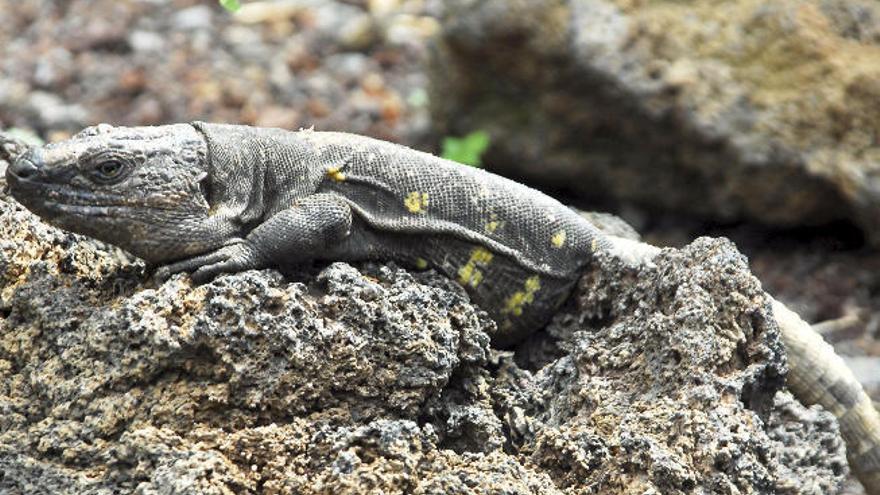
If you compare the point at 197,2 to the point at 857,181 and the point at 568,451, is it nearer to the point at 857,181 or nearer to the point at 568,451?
the point at 857,181

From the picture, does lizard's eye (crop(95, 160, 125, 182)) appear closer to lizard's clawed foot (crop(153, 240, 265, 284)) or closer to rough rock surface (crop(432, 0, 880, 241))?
lizard's clawed foot (crop(153, 240, 265, 284))

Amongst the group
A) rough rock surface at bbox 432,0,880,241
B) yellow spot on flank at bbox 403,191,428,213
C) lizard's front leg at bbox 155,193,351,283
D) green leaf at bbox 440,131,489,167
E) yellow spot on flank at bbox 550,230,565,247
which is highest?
lizard's front leg at bbox 155,193,351,283

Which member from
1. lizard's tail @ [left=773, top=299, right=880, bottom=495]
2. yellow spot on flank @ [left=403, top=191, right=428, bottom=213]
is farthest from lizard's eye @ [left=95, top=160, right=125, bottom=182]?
lizard's tail @ [left=773, top=299, right=880, bottom=495]

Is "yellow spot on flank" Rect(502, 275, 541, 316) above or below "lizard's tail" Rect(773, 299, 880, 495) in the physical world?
above

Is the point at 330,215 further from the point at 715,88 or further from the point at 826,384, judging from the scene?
the point at 715,88

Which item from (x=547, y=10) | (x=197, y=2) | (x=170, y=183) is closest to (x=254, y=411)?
(x=170, y=183)

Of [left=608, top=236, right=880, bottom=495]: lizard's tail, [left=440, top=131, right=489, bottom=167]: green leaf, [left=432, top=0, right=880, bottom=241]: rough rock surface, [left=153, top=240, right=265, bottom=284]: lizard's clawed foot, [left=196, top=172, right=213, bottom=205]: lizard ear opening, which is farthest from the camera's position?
[left=440, top=131, right=489, bottom=167]: green leaf
